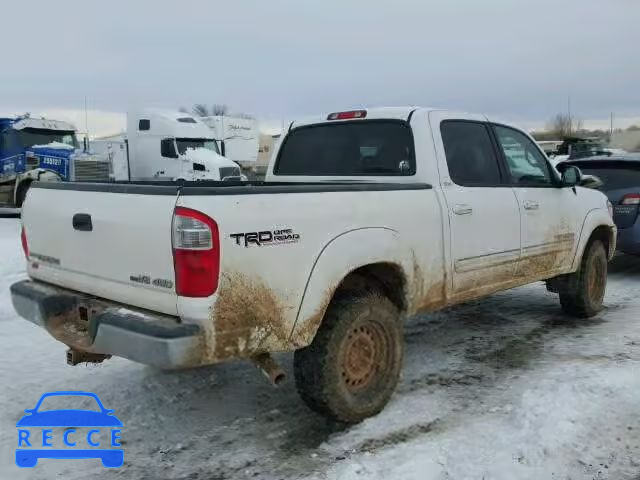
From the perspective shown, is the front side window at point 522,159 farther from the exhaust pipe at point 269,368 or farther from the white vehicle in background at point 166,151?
the white vehicle in background at point 166,151

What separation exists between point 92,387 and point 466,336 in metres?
3.31

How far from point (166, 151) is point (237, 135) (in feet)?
39.3

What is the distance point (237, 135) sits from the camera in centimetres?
3050

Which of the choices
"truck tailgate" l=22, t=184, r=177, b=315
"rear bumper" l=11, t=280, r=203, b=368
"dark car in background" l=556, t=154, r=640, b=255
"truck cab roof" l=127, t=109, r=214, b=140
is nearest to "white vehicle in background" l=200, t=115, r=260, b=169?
"truck cab roof" l=127, t=109, r=214, b=140

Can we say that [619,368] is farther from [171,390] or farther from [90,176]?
[90,176]

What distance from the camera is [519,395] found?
14.1ft

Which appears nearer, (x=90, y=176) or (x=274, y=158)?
(x=274, y=158)

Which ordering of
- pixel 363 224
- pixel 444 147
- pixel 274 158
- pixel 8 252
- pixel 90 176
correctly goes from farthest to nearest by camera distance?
1. pixel 90 176
2. pixel 8 252
3. pixel 274 158
4. pixel 444 147
5. pixel 363 224

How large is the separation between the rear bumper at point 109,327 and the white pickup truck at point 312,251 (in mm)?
11

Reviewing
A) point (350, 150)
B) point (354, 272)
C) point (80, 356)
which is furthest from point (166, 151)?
point (354, 272)

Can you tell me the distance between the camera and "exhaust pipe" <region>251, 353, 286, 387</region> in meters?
3.46

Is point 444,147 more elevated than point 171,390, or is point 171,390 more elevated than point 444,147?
point 444,147

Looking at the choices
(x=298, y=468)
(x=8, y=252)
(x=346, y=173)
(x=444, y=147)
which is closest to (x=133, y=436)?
(x=298, y=468)

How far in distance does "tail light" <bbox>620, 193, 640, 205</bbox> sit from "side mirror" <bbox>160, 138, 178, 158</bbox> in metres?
13.5
